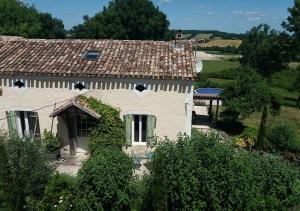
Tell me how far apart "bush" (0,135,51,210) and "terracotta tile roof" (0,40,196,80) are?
193 inches

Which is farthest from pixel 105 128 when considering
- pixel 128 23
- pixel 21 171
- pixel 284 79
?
pixel 284 79

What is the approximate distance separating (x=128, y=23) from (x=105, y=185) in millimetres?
45809

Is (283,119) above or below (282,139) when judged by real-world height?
below

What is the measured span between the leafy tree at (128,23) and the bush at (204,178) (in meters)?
42.6

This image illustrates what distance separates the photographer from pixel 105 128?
57.0 feet

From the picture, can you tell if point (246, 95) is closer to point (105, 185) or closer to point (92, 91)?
point (92, 91)

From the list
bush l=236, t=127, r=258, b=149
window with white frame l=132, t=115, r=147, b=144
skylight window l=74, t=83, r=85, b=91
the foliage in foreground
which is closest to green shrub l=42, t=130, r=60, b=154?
skylight window l=74, t=83, r=85, b=91

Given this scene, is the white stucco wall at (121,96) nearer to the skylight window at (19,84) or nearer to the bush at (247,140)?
the skylight window at (19,84)

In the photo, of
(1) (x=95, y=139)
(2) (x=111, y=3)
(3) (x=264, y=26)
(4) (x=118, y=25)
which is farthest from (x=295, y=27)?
(1) (x=95, y=139)

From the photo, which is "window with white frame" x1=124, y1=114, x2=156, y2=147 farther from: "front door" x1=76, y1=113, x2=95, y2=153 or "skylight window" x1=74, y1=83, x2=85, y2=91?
"skylight window" x1=74, y1=83, x2=85, y2=91

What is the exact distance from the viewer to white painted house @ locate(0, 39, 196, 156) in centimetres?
Answer: 1733

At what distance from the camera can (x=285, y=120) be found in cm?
3362

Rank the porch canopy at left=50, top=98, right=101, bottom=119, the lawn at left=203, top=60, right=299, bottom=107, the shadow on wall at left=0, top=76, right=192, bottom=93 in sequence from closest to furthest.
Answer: the porch canopy at left=50, top=98, right=101, bottom=119 → the shadow on wall at left=0, top=76, right=192, bottom=93 → the lawn at left=203, top=60, right=299, bottom=107

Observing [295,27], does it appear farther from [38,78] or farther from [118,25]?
[38,78]
